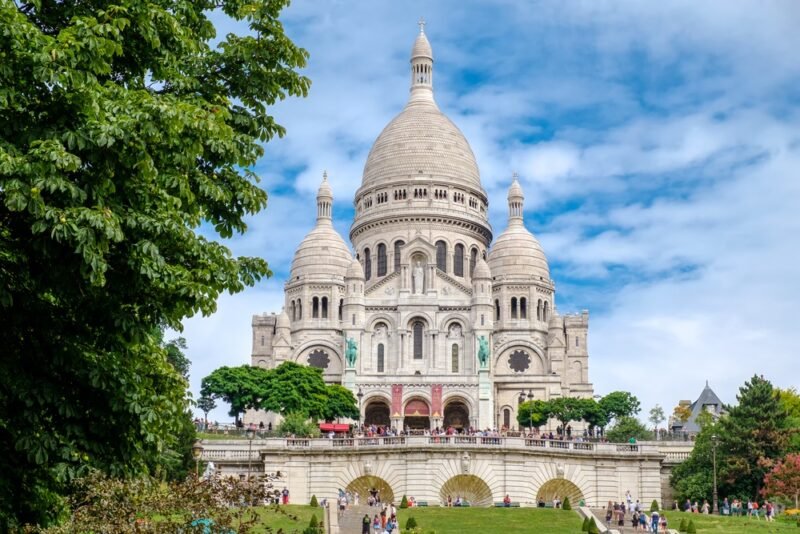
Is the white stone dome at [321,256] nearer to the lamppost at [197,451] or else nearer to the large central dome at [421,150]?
the large central dome at [421,150]

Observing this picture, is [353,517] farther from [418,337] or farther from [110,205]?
[418,337]

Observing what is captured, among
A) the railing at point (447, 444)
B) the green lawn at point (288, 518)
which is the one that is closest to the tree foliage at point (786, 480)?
the railing at point (447, 444)

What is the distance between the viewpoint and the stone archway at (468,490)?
54469 mm

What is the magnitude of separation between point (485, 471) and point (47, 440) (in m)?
38.0

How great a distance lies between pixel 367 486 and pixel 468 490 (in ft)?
14.9

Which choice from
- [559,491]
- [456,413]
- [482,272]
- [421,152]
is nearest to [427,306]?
[482,272]

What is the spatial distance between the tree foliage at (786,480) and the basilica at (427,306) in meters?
40.3

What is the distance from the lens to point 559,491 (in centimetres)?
5622

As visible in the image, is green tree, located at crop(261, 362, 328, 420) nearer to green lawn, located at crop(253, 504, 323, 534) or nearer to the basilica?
the basilica

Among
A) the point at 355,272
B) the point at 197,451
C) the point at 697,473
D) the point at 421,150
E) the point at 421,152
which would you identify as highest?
the point at 421,150

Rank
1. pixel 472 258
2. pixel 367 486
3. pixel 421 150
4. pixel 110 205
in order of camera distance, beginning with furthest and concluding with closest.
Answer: pixel 421 150
pixel 472 258
pixel 367 486
pixel 110 205

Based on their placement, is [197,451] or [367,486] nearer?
[197,451]

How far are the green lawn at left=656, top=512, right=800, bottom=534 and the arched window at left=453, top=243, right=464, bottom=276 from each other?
6030 cm

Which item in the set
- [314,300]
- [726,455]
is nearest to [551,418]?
[314,300]
